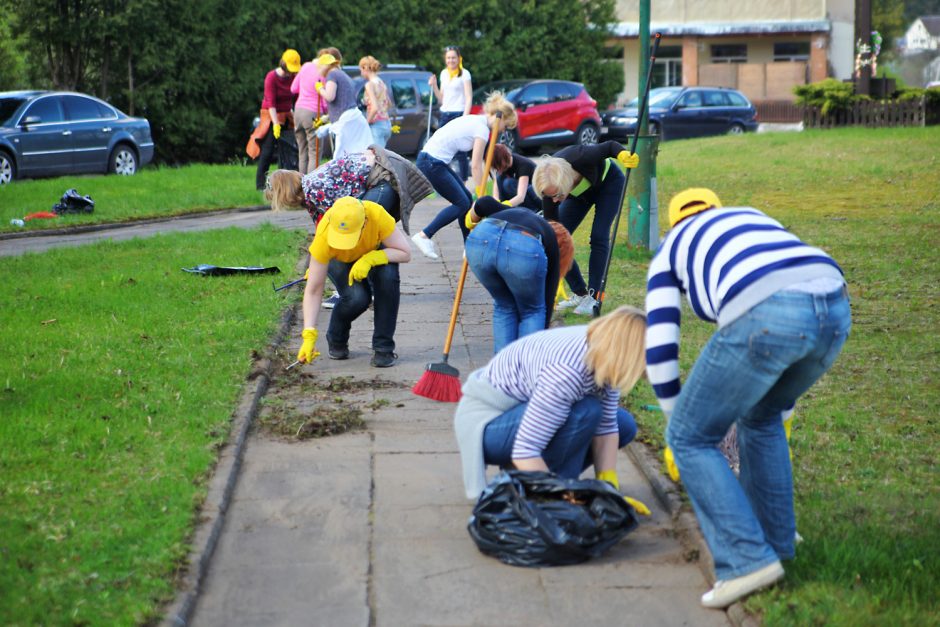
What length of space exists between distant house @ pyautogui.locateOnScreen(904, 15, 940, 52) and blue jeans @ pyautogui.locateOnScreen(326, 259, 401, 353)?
9229cm

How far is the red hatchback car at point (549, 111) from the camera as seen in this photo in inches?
1006

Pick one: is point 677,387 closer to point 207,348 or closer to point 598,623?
point 598,623

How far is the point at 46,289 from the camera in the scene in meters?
10.2

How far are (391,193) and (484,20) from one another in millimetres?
24159

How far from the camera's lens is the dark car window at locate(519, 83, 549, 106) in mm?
25875

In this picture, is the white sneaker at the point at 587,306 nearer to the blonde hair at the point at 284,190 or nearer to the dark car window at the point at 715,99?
the blonde hair at the point at 284,190

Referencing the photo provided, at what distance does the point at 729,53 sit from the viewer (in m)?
49.0

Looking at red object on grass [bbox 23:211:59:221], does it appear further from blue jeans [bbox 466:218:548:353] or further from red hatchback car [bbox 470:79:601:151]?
red hatchback car [bbox 470:79:601:151]

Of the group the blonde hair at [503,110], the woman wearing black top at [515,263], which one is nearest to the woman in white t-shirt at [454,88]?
the blonde hair at [503,110]

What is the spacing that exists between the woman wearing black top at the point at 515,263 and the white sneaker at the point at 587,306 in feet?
7.61

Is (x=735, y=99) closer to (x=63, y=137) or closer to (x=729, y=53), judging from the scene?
(x=63, y=137)

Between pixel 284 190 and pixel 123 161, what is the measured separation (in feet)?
45.0

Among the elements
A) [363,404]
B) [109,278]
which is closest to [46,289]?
[109,278]

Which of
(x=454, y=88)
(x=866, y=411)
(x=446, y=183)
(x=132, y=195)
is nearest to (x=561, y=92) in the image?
(x=454, y=88)
